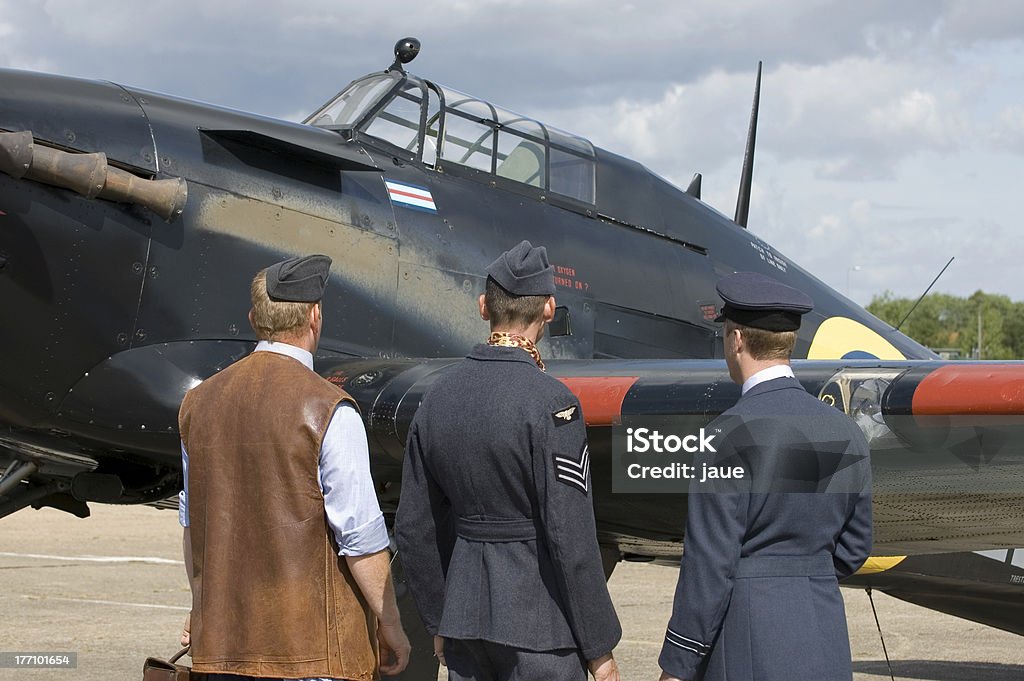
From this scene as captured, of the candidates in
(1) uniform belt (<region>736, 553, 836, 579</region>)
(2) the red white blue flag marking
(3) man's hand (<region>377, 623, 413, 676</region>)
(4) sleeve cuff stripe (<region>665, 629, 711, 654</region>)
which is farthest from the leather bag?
(2) the red white blue flag marking

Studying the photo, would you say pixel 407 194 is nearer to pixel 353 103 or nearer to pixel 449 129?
pixel 449 129

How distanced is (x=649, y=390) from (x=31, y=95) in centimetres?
283

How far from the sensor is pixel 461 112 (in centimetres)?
662

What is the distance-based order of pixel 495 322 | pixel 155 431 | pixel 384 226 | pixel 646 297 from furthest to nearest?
pixel 646 297 → pixel 384 226 → pixel 155 431 → pixel 495 322

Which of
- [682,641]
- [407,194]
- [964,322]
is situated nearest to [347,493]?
[682,641]

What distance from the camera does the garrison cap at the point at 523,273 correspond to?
10.3 feet

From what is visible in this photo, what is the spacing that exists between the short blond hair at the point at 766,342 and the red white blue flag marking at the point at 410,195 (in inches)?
136

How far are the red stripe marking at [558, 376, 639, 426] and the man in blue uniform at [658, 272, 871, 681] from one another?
1.90m

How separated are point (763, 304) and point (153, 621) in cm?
749

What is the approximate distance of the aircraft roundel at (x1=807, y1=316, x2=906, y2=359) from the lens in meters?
7.99

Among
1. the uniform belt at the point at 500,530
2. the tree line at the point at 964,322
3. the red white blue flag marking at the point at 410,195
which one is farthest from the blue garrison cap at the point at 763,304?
the tree line at the point at 964,322

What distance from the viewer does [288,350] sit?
3.15 m

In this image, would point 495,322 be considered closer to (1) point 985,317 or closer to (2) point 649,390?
(2) point 649,390

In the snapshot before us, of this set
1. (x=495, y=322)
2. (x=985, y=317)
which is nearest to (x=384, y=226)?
(x=495, y=322)
